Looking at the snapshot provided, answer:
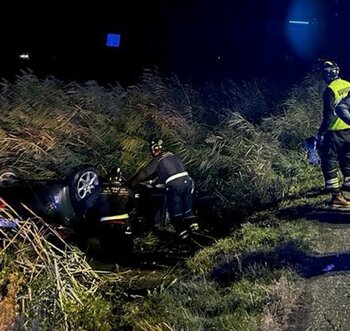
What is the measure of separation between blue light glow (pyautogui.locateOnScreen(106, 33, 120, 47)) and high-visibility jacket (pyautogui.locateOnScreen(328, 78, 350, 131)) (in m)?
12.2

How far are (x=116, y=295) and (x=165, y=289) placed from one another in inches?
28.7

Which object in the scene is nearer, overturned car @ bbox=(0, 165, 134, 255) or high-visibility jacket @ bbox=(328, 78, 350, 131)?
high-visibility jacket @ bbox=(328, 78, 350, 131)

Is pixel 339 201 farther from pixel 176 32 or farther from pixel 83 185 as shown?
pixel 176 32

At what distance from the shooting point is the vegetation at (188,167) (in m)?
5.33

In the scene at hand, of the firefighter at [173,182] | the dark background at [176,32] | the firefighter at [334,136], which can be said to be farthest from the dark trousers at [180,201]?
the dark background at [176,32]

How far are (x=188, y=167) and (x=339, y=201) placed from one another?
3.26 m

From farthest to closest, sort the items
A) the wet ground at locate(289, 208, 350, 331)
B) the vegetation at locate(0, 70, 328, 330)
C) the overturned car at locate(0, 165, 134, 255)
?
the overturned car at locate(0, 165, 134, 255) < the vegetation at locate(0, 70, 328, 330) < the wet ground at locate(289, 208, 350, 331)

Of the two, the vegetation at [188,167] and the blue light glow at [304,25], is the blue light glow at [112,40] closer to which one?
the blue light glow at [304,25]

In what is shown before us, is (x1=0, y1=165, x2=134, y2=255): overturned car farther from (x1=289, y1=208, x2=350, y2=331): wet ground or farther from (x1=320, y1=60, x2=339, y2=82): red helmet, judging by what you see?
(x1=320, y1=60, x2=339, y2=82): red helmet

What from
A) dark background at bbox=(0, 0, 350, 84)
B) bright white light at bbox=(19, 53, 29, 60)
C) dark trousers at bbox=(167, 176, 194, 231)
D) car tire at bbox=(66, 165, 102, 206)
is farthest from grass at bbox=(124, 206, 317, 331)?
bright white light at bbox=(19, 53, 29, 60)

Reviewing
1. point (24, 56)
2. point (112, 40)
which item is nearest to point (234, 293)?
point (24, 56)

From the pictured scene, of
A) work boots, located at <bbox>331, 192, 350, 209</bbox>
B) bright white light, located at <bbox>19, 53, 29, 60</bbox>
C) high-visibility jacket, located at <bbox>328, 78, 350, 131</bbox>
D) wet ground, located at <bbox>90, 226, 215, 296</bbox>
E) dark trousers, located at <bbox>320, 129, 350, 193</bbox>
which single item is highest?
high-visibility jacket, located at <bbox>328, 78, 350, 131</bbox>

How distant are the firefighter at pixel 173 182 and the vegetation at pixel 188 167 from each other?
26.0 inches

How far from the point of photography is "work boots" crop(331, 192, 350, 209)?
7.51 metres
